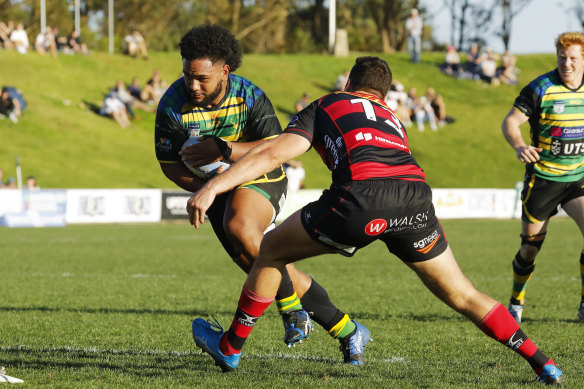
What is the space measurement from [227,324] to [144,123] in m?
25.7

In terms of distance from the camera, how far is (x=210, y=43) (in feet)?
17.6

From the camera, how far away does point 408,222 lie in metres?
4.20

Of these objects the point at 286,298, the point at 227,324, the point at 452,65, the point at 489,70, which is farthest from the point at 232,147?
the point at 452,65

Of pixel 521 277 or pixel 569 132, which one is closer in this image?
pixel 569 132

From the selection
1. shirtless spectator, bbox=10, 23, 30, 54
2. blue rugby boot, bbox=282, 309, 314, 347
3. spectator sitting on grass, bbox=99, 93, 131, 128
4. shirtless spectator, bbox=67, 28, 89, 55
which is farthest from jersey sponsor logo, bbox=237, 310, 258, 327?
shirtless spectator, bbox=67, 28, 89, 55

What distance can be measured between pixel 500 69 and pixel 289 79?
12.0 meters

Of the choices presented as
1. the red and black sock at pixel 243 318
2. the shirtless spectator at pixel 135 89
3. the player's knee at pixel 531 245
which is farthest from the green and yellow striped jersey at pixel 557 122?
the shirtless spectator at pixel 135 89

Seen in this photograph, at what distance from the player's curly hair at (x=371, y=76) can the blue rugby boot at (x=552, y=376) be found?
6.00 ft

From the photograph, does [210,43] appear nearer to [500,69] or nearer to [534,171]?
[534,171]

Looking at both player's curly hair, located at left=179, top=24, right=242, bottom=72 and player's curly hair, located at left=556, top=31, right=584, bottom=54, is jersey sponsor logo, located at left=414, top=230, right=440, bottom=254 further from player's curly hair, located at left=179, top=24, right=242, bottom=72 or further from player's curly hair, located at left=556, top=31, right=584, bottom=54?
player's curly hair, located at left=556, top=31, right=584, bottom=54

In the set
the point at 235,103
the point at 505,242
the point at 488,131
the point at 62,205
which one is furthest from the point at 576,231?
the point at 488,131

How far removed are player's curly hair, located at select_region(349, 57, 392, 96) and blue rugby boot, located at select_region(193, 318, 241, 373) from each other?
67.1 inches

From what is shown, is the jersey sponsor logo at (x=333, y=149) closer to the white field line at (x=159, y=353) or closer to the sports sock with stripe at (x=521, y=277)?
the white field line at (x=159, y=353)

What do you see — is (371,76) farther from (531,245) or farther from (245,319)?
(531,245)
